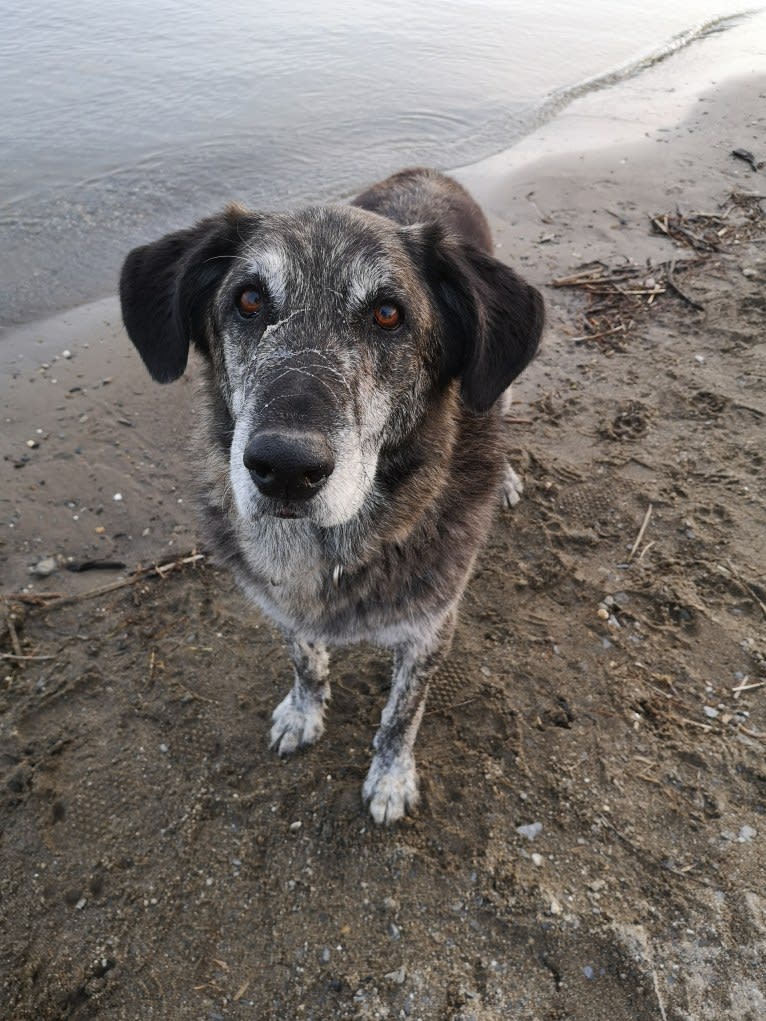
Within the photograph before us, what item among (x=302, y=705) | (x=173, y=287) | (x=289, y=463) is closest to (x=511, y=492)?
(x=302, y=705)

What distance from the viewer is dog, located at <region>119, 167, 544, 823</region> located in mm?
2404

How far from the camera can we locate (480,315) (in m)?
2.54

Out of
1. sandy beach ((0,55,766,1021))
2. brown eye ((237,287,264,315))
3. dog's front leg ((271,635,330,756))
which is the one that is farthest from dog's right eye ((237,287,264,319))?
sandy beach ((0,55,766,1021))

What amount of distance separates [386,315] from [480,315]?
390 mm

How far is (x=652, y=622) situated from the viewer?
348cm

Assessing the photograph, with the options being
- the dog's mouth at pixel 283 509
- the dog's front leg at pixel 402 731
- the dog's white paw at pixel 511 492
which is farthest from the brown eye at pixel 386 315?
the dog's white paw at pixel 511 492

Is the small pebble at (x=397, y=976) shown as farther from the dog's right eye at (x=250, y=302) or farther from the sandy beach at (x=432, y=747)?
the dog's right eye at (x=250, y=302)

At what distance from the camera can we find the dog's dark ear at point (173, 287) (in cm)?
271

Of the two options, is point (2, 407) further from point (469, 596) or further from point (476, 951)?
point (476, 951)

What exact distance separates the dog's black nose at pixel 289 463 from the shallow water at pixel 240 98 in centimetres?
508

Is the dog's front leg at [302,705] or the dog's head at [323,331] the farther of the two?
the dog's front leg at [302,705]

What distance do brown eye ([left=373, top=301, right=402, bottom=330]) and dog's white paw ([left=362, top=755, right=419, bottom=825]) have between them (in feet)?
6.23

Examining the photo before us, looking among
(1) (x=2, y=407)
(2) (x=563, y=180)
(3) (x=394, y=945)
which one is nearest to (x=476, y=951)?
(3) (x=394, y=945)

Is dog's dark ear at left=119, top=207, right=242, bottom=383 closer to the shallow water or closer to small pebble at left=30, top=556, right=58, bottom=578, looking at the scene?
small pebble at left=30, top=556, right=58, bottom=578
